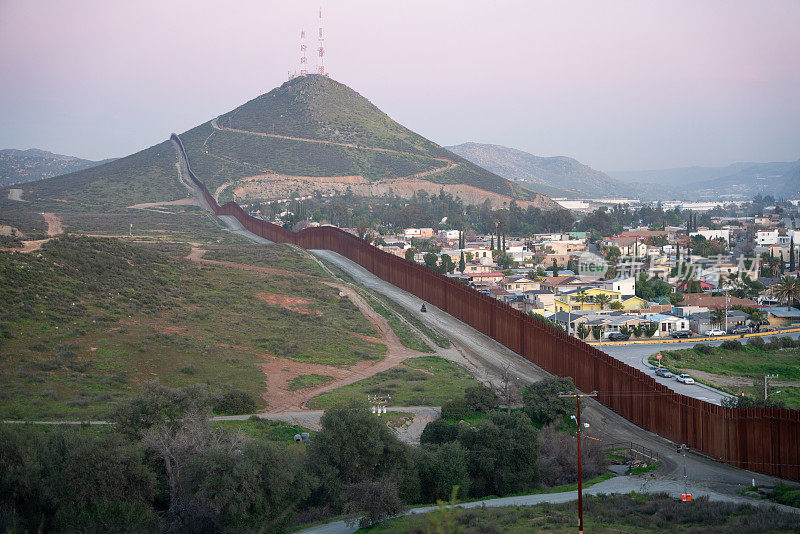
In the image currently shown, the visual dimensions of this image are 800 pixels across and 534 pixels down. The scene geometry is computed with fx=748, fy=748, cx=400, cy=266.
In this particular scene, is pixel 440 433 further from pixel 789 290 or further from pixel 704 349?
pixel 789 290

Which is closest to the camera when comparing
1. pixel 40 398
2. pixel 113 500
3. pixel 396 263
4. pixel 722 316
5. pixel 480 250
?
pixel 113 500

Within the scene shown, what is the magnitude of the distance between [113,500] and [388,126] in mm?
185714

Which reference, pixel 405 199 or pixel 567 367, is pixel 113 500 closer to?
pixel 567 367

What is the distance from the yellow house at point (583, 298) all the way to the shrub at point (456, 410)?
36731mm

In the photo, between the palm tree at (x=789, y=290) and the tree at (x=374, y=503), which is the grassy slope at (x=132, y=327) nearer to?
the tree at (x=374, y=503)

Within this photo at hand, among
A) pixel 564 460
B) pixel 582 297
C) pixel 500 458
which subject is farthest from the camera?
pixel 582 297

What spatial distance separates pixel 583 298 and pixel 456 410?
1584 inches

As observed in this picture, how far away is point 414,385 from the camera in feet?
109

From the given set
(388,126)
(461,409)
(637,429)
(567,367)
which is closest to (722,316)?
(567,367)

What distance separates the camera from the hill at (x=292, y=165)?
139250 millimetres

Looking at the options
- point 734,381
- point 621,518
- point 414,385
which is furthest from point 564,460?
point 734,381

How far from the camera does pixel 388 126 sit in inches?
7840

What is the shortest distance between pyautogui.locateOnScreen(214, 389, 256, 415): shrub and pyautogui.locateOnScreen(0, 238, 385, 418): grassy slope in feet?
4.96

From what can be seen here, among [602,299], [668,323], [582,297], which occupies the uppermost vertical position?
[582,297]
